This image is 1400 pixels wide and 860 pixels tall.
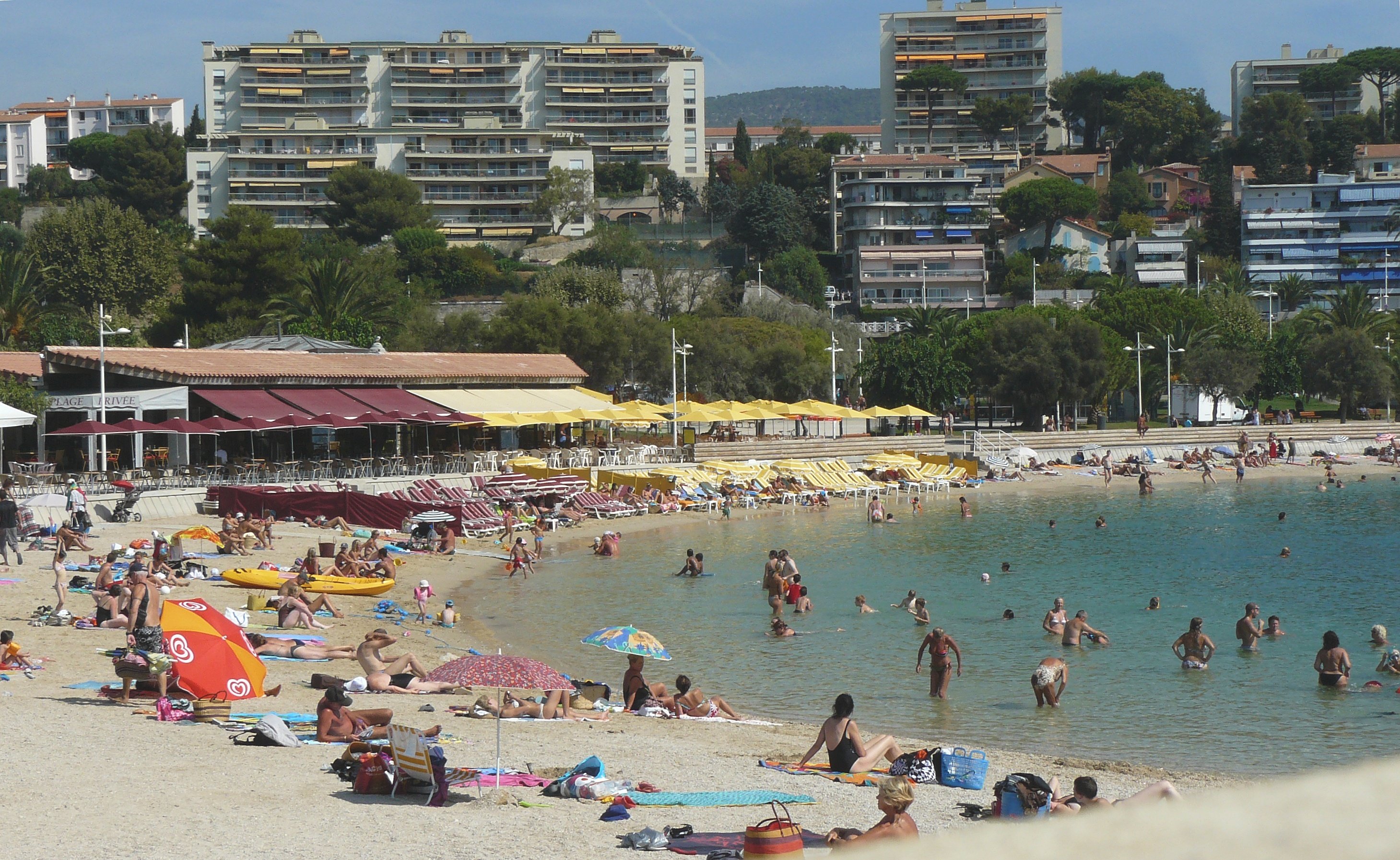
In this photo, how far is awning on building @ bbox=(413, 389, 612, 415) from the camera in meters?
42.0

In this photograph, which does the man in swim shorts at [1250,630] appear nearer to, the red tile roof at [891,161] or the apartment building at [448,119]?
the apartment building at [448,119]

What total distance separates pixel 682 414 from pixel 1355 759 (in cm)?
3429

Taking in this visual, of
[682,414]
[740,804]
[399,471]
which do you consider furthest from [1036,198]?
[740,804]

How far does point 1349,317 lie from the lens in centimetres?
6806

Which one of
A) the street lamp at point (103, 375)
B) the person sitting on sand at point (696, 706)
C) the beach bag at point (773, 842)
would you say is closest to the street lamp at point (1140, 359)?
the street lamp at point (103, 375)

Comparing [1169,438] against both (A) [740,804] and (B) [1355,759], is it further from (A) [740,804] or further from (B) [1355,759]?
(A) [740,804]

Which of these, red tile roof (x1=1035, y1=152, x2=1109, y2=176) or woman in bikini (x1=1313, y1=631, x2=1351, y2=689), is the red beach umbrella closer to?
woman in bikini (x1=1313, y1=631, x2=1351, y2=689)

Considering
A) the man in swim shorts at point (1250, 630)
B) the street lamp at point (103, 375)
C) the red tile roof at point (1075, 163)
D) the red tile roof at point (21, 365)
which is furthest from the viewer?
the red tile roof at point (1075, 163)

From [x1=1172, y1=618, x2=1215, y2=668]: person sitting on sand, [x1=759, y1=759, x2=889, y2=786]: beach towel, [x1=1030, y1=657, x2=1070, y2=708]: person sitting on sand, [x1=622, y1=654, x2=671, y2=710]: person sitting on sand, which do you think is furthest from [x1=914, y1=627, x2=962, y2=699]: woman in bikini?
[x1=759, y1=759, x2=889, y2=786]: beach towel

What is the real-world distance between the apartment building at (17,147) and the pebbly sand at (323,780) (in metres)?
116

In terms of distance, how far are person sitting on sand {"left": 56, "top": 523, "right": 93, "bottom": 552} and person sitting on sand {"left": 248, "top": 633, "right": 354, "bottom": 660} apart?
8.10 m

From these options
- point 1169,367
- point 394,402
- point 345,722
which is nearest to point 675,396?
point 394,402

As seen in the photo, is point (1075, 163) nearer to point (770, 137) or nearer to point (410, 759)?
point (770, 137)

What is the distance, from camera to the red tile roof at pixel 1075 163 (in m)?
110
